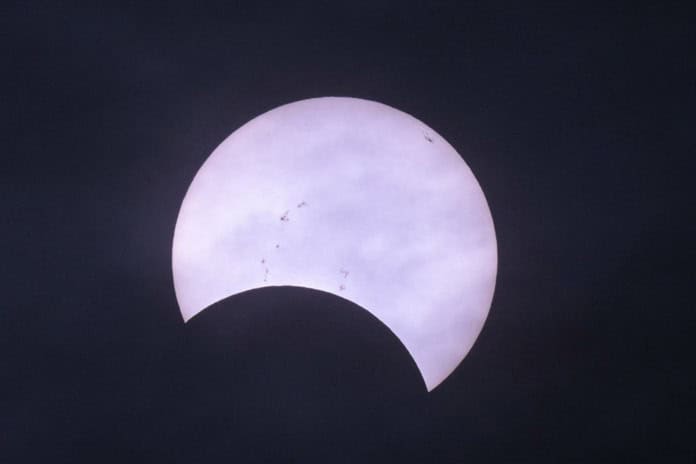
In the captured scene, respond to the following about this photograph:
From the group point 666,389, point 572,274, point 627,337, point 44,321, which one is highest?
point 44,321

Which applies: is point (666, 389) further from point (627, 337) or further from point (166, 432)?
point (166, 432)

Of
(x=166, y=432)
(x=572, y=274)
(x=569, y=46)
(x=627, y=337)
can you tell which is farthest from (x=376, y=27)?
(x=166, y=432)

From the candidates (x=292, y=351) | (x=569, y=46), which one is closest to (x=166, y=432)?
(x=292, y=351)

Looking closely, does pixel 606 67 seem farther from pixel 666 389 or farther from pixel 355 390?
pixel 355 390

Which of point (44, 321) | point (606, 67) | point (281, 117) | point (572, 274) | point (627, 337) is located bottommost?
point (627, 337)

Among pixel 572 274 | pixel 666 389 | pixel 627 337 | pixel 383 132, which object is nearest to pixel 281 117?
pixel 383 132

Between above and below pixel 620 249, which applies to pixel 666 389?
below

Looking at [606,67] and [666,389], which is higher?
[606,67]
